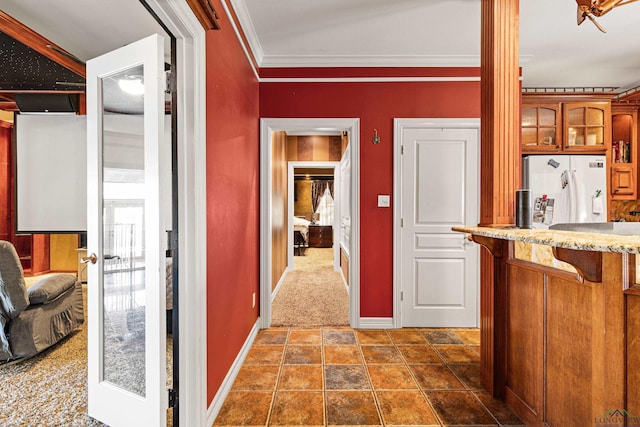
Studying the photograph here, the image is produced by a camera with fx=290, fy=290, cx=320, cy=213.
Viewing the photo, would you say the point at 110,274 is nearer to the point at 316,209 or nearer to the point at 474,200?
the point at 474,200

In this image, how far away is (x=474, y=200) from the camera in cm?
293

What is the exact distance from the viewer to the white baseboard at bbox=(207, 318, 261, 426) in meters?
1.63

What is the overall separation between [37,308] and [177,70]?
235 cm

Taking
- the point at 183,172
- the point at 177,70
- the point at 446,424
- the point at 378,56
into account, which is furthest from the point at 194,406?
the point at 378,56

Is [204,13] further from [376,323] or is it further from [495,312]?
[376,323]

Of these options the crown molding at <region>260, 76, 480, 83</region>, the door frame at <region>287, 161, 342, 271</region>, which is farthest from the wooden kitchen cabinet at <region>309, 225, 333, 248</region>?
the crown molding at <region>260, 76, 480, 83</region>

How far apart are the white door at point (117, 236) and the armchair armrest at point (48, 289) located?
122 cm

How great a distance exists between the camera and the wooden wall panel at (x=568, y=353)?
1.22 metres

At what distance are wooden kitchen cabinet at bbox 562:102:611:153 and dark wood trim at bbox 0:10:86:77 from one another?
5.11 meters

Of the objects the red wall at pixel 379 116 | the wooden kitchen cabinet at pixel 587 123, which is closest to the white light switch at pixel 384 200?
the red wall at pixel 379 116

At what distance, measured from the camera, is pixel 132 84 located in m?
1.55

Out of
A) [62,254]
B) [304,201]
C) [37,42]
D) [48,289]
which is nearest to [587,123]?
→ [37,42]

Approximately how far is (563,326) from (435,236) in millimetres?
1654

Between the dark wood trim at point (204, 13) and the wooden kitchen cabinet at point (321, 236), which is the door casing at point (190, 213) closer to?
the dark wood trim at point (204, 13)
